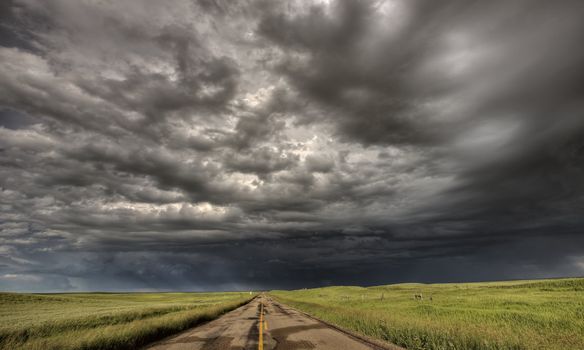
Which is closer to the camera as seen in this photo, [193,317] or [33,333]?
[33,333]

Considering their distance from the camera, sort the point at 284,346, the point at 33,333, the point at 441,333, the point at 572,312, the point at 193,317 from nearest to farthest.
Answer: the point at 284,346 → the point at 441,333 → the point at 33,333 → the point at 193,317 → the point at 572,312

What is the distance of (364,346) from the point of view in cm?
1038

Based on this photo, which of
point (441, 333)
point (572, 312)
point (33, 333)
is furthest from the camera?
point (572, 312)

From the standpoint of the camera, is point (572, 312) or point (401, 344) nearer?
point (401, 344)

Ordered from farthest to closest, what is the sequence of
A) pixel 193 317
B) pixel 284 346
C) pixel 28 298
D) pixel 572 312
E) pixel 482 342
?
pixel 28 298 < pixel 572 312 < pixel 193 317 < pixel 284 346 < pixel 482 342

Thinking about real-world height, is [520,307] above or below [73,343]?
below

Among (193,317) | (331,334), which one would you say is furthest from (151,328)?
(331,334)

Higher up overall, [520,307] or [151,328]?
[151,328]

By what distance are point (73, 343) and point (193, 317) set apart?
11.1m

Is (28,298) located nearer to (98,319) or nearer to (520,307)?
(98,319)

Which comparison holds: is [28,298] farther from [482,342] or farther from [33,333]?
[482,342]

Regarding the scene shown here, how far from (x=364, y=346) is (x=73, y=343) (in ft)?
32.2

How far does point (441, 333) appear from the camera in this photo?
11.7 m

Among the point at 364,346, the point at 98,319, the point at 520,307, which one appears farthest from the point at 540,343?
the point at 98,319
